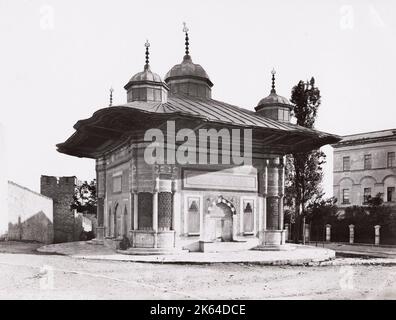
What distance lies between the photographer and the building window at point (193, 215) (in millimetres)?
13844

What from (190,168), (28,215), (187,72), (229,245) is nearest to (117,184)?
(190,168)

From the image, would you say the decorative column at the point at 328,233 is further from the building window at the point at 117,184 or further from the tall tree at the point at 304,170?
the building window at the point at 117,184

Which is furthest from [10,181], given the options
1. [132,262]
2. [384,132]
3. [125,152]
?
[384,132]

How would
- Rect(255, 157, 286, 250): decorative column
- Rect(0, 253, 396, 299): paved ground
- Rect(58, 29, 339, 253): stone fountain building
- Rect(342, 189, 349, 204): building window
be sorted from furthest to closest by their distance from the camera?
Rect(342, 189, 349, 204): building window < Rect(255, 157, 286, 250): decorative column < Rect(58, 29, 339, 253): stone fountain building < Rect(0, 253, 396, 299): paved ground

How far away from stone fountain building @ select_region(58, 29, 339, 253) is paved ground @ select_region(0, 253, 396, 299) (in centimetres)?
278

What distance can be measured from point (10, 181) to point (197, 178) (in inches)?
364

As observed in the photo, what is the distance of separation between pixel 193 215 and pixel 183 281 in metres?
5.46

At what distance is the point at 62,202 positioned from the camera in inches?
1073

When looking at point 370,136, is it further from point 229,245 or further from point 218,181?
point 229,245

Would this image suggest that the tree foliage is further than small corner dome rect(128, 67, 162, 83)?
Yes

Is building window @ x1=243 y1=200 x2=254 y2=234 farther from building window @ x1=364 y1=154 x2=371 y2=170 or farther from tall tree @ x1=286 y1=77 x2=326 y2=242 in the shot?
building window @ x1=364 y1=154 x2=371 y2=170

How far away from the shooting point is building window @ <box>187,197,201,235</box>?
45.4 ft

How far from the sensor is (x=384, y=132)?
1358 inches

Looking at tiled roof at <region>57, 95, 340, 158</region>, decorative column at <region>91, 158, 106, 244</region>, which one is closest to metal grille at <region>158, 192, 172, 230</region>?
tiled roof at <region>57, 95, 340, 158</region>
